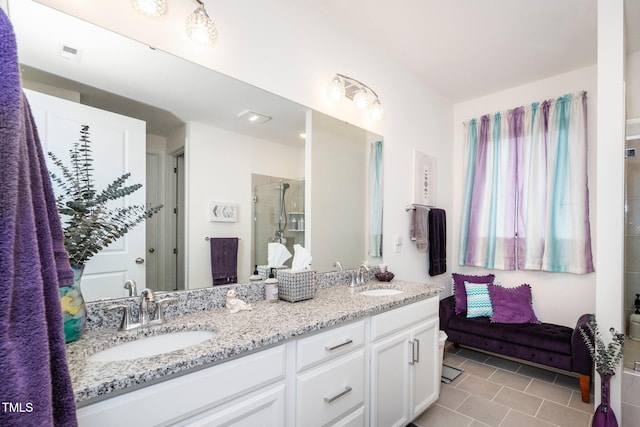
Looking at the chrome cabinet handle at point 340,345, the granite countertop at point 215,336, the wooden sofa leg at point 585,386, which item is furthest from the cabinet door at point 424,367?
the wooden sofa leg at point 585,386

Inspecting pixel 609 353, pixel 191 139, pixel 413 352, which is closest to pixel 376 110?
pixel 191 139

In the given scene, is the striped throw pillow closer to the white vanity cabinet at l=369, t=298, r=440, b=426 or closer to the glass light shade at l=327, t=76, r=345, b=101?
the white vanity cabinet at l=369, t=298, r=440, b=426

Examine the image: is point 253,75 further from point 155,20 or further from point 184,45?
point 155,20

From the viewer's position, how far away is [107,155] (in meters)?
1.22

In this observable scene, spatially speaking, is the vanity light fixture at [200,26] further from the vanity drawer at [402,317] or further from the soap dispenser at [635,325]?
the soap dispenser at [635,325]

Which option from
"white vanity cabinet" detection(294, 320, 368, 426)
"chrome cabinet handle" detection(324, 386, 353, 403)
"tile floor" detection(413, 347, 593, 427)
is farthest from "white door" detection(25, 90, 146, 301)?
"tile floor" detection(413, 347, 593, 427)

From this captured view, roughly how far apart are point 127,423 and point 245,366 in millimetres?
342

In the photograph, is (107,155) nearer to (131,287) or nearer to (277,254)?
(131,287)

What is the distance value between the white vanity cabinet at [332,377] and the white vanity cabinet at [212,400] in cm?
10

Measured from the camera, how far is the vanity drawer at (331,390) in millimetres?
1229

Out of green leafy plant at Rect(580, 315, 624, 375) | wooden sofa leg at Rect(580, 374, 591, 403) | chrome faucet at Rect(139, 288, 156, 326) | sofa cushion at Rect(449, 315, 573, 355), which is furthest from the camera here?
sofa cushion at Rect(449, 315, 573, 355)

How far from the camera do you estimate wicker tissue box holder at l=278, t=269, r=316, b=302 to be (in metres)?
1.62

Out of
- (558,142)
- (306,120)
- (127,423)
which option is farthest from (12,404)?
(558,142)

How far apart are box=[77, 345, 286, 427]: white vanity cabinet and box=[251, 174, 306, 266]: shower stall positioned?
0.70 metres
